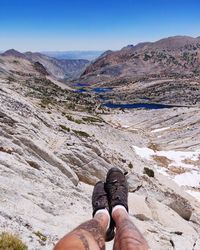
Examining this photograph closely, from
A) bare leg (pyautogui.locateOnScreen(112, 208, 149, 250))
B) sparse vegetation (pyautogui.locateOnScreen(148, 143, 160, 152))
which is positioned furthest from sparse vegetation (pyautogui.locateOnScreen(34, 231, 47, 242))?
sparse vegetation (pyautogui.locateOnScreen(148, 143, 160, 152))

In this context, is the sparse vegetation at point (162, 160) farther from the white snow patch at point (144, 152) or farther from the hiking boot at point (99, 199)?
the hiking boot at point (99, 199)

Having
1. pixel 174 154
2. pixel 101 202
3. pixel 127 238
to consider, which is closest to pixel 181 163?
pixel 174 154

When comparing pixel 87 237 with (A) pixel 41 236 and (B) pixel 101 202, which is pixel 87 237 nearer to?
(B) pixel 101 202

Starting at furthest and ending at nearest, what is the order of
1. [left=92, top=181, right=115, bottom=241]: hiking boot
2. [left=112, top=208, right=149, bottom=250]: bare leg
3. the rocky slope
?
the rocky slope → [left=92, top=181, right=115, bottom=241]: hiking boot → [left=112, top=208, right=149, bottom=250]: bare leg

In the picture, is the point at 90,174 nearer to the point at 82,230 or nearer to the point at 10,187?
the point at 10,187

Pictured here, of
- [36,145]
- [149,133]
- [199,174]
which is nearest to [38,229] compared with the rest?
[36,145]

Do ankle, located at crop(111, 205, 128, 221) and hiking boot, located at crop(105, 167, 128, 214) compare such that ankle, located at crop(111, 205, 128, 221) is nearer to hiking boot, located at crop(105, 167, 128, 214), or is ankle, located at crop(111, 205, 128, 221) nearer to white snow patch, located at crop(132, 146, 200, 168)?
hiking boot, located at crop(105, 167, 128, 214)

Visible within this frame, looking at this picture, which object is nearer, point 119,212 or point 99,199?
point 119,212
